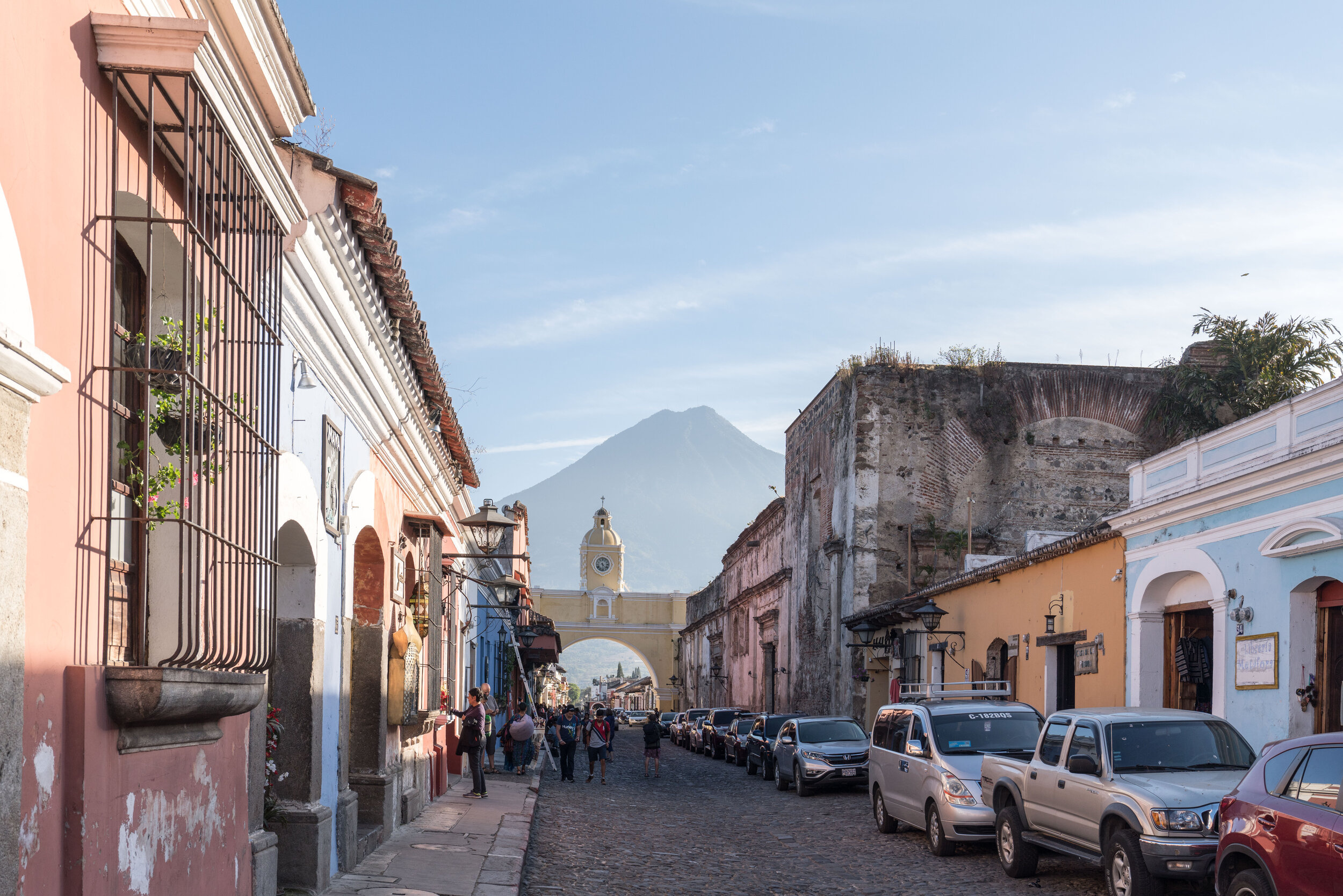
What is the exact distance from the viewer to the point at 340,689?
10.8m

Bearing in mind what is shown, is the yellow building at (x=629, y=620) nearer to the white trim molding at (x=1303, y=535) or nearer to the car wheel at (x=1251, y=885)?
the white trim molding at (x=1303, y=535)

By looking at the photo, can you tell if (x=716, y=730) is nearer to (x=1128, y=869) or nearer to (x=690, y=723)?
(x=690, y=723)

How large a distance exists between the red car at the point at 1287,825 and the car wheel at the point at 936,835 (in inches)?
221

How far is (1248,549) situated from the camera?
14.1m

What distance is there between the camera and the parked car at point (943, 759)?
43.3 ft

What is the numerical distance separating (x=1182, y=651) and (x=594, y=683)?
168 metres

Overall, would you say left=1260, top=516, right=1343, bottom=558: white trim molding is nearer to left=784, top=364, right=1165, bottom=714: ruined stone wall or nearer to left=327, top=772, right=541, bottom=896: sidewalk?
left=327, top=772, right=541, bottom=896: sidewalk

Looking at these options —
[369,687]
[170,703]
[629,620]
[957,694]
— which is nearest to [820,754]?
[957,694]

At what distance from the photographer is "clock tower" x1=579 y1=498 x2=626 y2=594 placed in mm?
91375

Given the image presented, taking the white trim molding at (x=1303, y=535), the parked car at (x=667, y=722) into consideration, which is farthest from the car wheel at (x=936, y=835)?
the parked car at (x=667, y=722)

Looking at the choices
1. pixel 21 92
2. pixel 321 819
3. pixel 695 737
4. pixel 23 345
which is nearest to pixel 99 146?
pixel 21 92

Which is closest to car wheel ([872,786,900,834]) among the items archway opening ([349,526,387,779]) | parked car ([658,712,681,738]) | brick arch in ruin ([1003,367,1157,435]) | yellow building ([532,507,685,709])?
archway opening ([349,526,387,779])

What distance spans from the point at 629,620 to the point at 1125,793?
74787 mm

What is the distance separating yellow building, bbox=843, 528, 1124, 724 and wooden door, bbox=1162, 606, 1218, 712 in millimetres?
719
